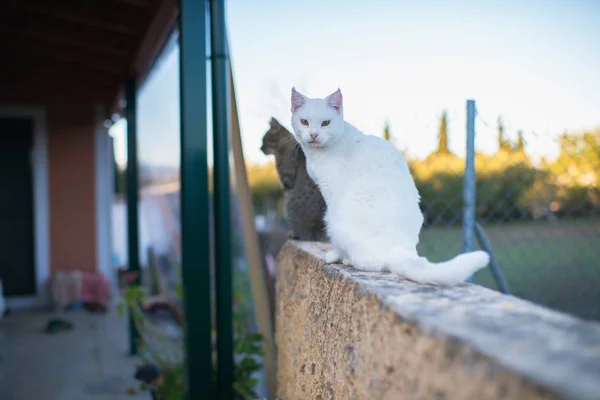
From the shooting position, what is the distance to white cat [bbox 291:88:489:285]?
→ 1.06m

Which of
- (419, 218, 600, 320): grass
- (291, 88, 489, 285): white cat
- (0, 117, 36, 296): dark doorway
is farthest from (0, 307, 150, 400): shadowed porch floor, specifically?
(291, 88, 489, 285): white cat

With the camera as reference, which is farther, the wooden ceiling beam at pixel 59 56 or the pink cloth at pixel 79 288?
the pink cloth at pixel 79 288

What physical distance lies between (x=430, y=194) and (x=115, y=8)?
7.59ft

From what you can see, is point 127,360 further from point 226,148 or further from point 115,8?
point 115,8

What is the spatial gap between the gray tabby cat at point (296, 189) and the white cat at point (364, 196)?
440mm

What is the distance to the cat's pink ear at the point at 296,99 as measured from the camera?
1434 mm

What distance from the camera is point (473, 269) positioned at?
0.90 metres

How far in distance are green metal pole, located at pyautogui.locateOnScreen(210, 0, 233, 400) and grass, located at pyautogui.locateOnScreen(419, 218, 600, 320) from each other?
37.0 inches

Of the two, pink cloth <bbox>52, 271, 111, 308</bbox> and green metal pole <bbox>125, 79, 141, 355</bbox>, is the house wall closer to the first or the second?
pink cloth <bbox>52, 271, 111, 308</bbox>

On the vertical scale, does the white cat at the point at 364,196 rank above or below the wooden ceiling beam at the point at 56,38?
below

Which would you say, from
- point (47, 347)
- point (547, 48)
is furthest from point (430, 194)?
point (47, 347)

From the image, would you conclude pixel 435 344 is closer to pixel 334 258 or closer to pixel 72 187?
pixel 334 258

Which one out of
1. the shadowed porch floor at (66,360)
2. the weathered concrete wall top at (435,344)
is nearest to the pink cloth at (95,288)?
the shadowed porch floor at (66,360)

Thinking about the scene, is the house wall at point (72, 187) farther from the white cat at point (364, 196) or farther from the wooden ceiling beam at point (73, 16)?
the white cat at point (364, 196)
